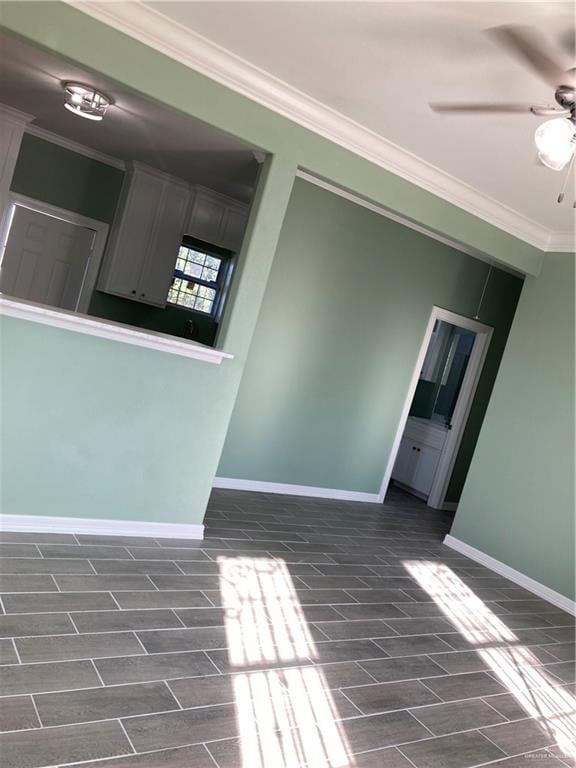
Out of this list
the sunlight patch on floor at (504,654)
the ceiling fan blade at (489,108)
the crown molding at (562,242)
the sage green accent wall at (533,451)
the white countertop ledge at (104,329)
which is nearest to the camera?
the ceiling fan blade at (489,108)

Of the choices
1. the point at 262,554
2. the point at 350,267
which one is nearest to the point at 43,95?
the point at 350,267

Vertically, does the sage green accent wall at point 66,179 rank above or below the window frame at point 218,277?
above

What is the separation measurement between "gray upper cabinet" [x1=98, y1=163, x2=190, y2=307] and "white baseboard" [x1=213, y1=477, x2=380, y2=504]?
207 centimetres

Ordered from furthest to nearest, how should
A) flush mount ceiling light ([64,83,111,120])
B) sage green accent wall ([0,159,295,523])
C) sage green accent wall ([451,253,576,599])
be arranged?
sage green accent wall ([451,253,576,599]) → flush mount ceiling light ([64,83,111,120]) → sage green accent wall ([0,159,295,523])

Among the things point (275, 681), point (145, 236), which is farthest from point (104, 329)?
point (145, 236)

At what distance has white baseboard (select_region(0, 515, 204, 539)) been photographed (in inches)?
134

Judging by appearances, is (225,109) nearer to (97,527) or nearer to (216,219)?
(97,527)

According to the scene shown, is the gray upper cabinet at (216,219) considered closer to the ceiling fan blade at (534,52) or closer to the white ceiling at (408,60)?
the white ceiling at (408,60)

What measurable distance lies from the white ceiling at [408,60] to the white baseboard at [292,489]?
2895 millimetres

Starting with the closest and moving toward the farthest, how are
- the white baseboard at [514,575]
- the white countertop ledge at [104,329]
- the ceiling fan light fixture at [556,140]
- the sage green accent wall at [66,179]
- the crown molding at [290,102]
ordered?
the ceiling fan light fixture at [556,140] < the crown molding at [290,102] < the white countertop ledge at [104,329] < the white baseboard at [514,575] < the sage green accent wall at [66,179]

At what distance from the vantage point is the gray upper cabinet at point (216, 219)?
6.35 m

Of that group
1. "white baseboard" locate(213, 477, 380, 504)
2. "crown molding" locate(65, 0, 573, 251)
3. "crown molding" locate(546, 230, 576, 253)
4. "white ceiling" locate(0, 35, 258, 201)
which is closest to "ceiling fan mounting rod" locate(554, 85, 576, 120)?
"crown molding" locate(65, 0, 573, 251)

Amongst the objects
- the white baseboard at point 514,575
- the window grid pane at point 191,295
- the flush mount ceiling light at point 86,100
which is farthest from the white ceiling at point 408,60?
the window grid pane at point 191,295

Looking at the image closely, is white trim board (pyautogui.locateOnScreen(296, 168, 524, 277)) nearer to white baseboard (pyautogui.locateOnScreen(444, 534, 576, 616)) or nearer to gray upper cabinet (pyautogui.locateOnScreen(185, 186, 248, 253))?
gray upper cabinet (pyautogui.locateOnScreen(185, 186, 248, 253))
